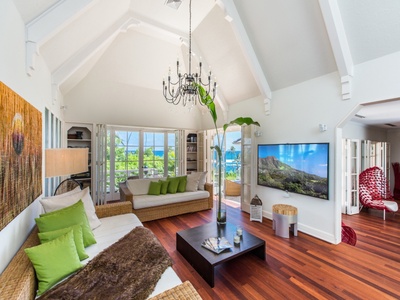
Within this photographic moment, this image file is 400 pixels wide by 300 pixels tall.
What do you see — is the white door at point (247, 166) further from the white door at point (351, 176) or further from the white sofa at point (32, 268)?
the white sofa at point (32, 268)

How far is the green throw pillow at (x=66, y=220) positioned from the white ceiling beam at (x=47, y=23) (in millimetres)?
1374

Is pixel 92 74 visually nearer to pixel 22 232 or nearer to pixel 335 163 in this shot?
pixel 22 232

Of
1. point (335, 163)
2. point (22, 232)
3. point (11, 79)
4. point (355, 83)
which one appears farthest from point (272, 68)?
point (22, 232)

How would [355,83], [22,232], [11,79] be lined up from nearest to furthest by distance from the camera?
1. [11,79]
2. [22,232]
3. [355,83]

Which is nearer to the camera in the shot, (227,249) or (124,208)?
(227,249)

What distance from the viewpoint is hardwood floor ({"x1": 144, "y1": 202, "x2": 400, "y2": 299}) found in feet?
6.32

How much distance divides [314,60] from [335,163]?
1641 mm

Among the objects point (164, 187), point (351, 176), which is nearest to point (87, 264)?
point (164, 187)

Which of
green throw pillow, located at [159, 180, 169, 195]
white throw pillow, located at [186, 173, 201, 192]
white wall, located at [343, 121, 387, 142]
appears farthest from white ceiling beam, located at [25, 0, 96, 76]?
white wall, located at [343, 121, 387, 142]

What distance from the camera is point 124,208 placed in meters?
3.01

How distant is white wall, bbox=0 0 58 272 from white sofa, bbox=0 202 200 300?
3.1 inches

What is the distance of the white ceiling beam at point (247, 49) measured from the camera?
3084 mm

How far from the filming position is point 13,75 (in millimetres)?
1466

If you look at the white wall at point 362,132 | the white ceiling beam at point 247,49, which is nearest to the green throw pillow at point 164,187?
the white ceiling beam at point 247,49
